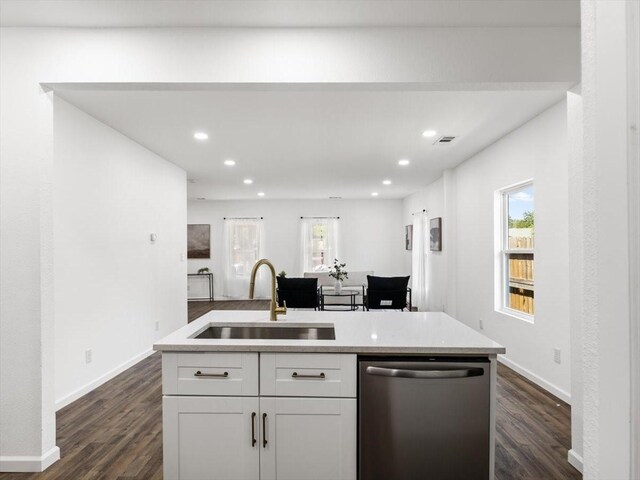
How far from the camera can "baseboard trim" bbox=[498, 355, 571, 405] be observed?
3102mm

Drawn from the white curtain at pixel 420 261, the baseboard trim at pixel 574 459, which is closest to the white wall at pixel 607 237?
the baseboard trim at pixel 574 459

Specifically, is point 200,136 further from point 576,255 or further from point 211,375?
point 576,255

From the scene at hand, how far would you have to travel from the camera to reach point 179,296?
5.61m

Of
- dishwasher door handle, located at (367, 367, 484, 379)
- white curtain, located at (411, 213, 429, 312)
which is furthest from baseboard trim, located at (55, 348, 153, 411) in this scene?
white curtain, located at (411, 213, 429, 312)

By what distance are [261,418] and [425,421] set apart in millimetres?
751

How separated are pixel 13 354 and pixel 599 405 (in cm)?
276

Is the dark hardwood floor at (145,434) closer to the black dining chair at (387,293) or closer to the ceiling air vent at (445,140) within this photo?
the black dining chair at (387,293)

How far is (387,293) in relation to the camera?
5227 mm

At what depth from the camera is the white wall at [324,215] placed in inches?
375

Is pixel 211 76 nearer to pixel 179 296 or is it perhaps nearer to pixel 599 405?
pixel 599 405

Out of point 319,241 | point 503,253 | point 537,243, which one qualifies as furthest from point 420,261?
point 537,243

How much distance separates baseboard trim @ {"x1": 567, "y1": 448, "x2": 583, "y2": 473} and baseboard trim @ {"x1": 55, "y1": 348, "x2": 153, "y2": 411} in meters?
3.73

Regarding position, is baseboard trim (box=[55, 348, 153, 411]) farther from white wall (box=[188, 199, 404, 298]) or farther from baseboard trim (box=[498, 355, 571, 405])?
white wall (box=[188, 199, 404, 298])

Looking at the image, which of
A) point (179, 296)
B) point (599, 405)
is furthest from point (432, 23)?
point (179, 296)
